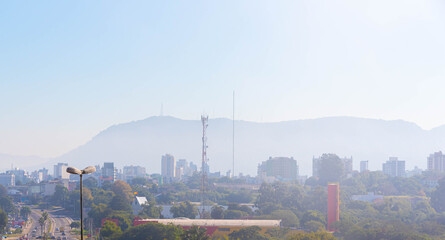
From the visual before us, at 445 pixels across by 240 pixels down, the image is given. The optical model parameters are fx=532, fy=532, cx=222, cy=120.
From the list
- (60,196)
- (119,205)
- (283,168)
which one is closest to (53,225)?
(119,205)

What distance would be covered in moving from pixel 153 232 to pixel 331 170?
54273mm

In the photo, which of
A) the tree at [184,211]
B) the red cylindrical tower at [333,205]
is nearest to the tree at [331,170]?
the tree at [184,211]

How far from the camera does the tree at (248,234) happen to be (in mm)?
27375

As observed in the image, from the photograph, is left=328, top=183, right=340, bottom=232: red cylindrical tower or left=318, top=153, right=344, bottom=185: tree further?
left=318, top=153, right=344, bottom=185: tree

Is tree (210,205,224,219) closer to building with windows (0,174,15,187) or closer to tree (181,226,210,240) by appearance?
tree (181,226,210,240)

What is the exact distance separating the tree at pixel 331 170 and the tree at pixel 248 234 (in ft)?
169

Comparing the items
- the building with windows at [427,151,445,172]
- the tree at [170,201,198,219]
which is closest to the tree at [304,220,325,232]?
the tree at [170,201,198,219]

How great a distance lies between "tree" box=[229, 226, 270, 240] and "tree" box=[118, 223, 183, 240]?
2.90 m

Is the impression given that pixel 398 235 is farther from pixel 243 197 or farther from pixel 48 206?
pixel 48 206

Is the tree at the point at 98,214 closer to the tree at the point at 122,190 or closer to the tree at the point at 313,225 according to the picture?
the tree at the point at 122,190

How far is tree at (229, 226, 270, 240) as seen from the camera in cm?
2738

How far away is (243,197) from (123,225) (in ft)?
103

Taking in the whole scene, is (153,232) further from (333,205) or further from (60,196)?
(60,196)

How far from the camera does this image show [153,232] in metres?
27.8
